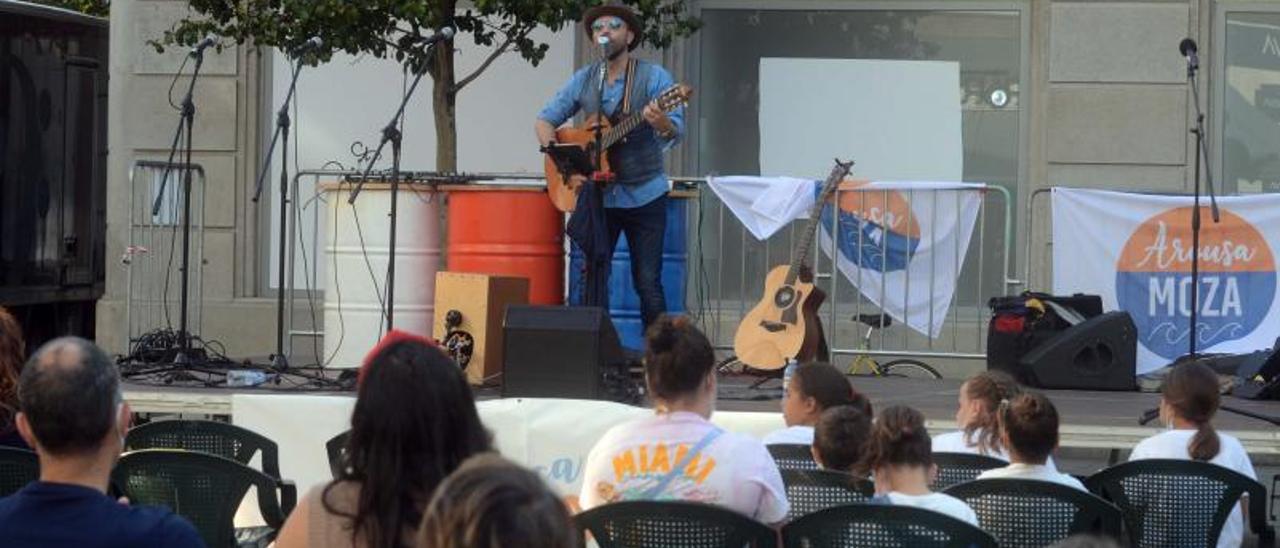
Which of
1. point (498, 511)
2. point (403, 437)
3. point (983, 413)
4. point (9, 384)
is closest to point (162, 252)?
point (9, 384)

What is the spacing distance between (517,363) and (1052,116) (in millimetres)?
6262

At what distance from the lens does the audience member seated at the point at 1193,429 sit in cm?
648

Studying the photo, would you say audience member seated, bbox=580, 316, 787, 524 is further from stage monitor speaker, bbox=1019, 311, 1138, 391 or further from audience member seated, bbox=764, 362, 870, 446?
stage monitor speaker, bbox=1019, 311, 1138, 391

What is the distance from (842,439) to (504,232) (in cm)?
487

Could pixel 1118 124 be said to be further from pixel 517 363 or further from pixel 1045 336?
pixel 517 363

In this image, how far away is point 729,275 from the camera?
13477 mm

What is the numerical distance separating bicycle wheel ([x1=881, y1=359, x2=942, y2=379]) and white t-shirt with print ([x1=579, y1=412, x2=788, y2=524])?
21.3ft

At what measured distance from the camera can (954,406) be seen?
29.5 ft

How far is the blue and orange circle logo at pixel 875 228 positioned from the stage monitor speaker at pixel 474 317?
2415mm

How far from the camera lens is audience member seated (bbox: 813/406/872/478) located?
5.47 meters

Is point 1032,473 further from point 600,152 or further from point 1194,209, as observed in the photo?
point 1194,209

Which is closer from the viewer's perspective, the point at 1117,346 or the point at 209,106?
the point at 1117,346

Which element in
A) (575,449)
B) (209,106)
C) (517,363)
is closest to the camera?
(575,449)

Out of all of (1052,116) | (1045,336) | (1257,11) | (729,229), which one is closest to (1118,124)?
(1052,116)
